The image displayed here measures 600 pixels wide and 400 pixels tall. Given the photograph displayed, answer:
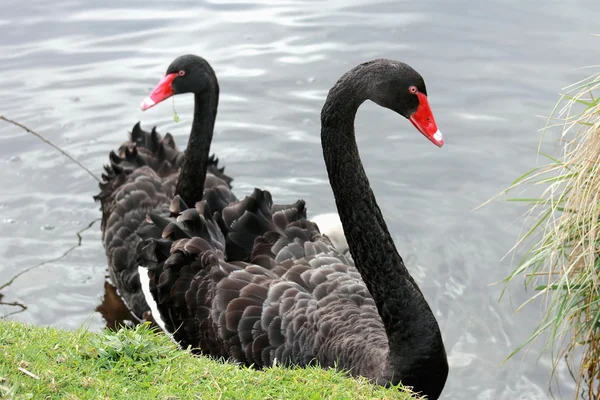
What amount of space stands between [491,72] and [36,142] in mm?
4236

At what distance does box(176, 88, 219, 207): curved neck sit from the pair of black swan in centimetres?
9

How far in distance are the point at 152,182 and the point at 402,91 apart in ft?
9.02

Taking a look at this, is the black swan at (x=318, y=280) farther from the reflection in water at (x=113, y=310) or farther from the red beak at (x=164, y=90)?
the red beak at (x=164, y=90)

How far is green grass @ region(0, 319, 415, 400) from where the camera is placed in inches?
117

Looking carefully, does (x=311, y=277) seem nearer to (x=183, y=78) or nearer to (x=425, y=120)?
(x=425, y=120)

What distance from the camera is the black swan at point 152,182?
5680 millimetres

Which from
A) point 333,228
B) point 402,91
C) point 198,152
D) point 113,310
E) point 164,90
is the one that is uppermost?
point 402,91

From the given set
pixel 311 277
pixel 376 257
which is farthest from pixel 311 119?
pixel 376 257

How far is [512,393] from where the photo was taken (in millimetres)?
4645

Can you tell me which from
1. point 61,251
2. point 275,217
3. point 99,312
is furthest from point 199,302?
point 61,251

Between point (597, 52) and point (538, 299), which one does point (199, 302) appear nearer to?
point (538, 299)

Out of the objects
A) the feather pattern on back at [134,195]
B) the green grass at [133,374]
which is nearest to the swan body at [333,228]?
the feather pattern on back at [134,195]

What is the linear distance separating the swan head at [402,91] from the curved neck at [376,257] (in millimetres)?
30

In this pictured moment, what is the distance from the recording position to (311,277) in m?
4.41
